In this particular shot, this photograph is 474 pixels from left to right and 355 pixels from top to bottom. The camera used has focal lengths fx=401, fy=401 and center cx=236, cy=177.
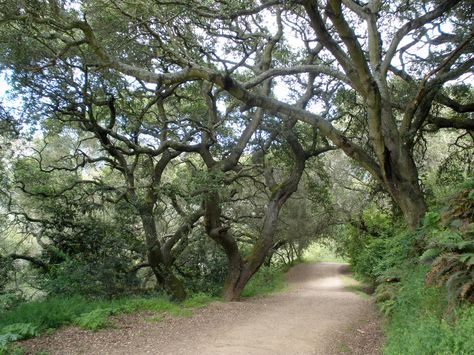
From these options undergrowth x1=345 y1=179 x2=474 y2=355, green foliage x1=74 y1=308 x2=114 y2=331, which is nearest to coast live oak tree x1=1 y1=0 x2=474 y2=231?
undergrowth x1=345 y1=179 x2=474 y2=355

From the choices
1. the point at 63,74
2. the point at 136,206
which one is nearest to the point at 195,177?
the point at 136,206

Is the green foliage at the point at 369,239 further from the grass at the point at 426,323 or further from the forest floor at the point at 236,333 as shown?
the grass at the point at 426,323

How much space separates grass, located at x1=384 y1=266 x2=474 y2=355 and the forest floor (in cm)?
91

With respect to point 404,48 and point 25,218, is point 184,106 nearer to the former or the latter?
point 25,218

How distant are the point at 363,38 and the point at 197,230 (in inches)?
306

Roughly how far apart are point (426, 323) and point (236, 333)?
3551mm

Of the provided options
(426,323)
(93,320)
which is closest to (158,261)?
(93,320)

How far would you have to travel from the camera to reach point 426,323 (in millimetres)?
5008

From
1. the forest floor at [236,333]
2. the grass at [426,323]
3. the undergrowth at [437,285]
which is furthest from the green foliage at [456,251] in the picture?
the forest floor at [236,333]

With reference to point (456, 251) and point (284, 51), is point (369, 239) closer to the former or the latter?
Result: point (284, 51)

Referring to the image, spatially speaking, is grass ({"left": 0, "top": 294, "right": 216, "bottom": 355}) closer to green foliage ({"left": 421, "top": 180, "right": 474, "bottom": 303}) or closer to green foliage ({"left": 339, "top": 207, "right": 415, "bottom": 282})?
green foliage ({"left": 421, "top": 180, "right": 474, "bottom": 303})

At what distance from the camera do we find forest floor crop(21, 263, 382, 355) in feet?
20.8

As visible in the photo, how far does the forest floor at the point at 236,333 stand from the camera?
6336 millimetres

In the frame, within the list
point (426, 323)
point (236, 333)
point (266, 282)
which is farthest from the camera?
point (266, 282)
